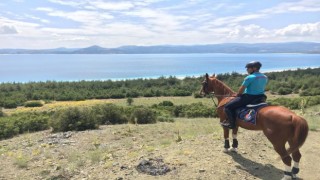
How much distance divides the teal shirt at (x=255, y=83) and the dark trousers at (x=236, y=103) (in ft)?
0.33

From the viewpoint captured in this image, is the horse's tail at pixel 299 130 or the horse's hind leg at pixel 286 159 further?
the horse's hind leg at pixel 286 159

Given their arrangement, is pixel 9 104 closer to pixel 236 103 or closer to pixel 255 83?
pixel 236 103

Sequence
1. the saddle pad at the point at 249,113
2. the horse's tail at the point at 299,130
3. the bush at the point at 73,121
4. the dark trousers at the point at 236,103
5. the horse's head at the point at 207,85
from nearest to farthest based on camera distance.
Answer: the horse's tail at the point at 299,130 → the saddle pad at the point at 249,113 → the dark trousers at the point at 236,103 → the horse's head at the point at 207,85 → the bush at the point at 73,121

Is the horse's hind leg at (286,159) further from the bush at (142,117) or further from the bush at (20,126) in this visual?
the bush at (20,126)

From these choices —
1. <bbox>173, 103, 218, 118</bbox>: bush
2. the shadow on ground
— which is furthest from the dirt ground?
<bbox>173, 103, 218, 118</bbox>: bush

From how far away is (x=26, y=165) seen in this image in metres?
11.5

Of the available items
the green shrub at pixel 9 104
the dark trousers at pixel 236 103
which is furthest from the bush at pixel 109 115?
the green shrub at pixel 9 104

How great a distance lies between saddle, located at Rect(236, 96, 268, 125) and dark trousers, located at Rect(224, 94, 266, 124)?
7 centimetres

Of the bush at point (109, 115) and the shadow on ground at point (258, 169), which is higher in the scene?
the shadow on ground at point (258, 169)

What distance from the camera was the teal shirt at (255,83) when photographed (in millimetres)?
8188

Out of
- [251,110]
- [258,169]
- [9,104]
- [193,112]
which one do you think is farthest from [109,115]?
[9,104]

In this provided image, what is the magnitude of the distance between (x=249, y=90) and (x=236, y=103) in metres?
0.45

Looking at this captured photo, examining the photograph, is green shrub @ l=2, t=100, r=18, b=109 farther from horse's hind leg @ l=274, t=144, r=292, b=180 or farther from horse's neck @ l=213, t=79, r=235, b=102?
horse's hind leg @ l=274, t=144, r=292, b=180

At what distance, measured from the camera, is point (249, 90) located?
328 inches
